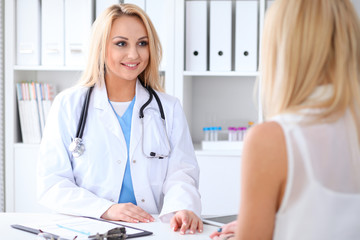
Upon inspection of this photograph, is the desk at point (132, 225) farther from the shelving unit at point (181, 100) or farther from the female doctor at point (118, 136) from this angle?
the shelving unit at point (181, 100)

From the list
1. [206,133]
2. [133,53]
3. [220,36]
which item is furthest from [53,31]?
[133,53]

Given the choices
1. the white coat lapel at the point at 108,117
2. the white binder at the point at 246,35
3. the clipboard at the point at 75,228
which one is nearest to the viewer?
the clipboard at the point at 75,228

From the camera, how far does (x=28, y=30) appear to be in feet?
9.62

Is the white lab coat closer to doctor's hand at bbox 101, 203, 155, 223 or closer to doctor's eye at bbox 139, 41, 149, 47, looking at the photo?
doctor's hand at bbox 101, 203, 155, 223

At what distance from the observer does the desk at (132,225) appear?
143 cm

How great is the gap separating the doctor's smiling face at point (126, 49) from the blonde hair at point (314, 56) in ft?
3.32

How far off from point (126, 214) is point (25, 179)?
1.58 metres

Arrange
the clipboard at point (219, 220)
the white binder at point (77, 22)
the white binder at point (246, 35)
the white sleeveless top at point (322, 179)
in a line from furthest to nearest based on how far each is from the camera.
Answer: the white binder at point (77, 22)
the white binder at point (246, 35)
the clipboard at point (219, 220)
the white sleeveless top at point (322, 179)

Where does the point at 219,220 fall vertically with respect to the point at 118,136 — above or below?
below

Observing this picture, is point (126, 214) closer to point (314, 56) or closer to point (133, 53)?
point (133, 53)

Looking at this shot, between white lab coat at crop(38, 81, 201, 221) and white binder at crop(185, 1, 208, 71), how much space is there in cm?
97

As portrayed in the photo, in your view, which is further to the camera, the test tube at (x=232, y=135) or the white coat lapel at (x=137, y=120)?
the test tube at (x=232, y=135)

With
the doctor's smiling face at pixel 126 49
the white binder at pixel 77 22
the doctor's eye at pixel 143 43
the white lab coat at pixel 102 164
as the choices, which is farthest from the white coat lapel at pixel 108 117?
the white binder at pixel 77 22

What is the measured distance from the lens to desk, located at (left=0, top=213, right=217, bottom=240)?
1430mm
